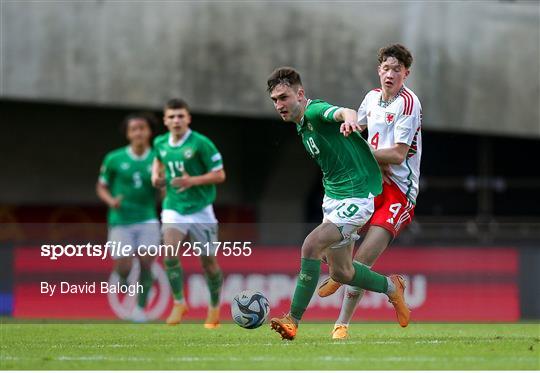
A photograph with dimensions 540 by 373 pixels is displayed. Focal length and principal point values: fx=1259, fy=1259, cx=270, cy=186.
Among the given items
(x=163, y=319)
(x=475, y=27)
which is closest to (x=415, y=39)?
(x=475, y=27)

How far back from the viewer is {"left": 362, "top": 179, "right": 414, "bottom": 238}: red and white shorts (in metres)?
10.4

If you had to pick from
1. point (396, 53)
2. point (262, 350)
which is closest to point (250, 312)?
point (262, 350)

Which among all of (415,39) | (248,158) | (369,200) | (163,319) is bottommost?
(163,319)

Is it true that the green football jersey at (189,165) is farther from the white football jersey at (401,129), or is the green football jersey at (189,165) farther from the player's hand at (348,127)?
the player's hand at (348,127)

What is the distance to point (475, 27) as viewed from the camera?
22.7 m

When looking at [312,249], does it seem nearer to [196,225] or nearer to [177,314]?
[196,225]

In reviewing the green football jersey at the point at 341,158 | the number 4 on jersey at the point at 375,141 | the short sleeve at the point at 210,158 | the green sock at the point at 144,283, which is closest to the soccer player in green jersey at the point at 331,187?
the green football jersey at the point at 341,158

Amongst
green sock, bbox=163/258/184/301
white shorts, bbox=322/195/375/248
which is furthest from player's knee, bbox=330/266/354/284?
green sock, bbox=163/258/184/301

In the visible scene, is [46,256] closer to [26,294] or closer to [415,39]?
[26,294]

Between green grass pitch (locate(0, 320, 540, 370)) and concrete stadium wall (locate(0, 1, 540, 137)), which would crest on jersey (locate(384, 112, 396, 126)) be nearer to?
green grass pitch (locate(0, 320, 540, 370))

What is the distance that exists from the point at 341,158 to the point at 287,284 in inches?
302

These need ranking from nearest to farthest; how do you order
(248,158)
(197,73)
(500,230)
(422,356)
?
(422,356)
(500,230)
(197,73)
(248,158)

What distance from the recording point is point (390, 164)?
10.3 metres

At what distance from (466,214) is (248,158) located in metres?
4.63
